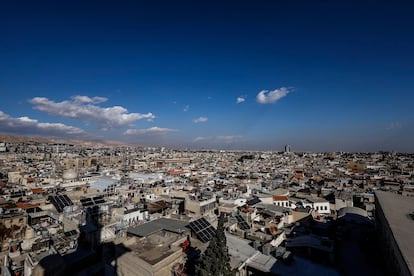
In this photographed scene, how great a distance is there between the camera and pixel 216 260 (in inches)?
447

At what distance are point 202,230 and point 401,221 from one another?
495 inches

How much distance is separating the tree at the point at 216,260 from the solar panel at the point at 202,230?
3.32m

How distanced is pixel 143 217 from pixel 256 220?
11.8 metres

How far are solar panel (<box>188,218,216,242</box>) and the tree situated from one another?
3317mm

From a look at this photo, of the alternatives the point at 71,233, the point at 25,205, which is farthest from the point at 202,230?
the point at 25,205

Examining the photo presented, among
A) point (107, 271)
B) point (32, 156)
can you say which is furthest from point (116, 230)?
point (32, 156)

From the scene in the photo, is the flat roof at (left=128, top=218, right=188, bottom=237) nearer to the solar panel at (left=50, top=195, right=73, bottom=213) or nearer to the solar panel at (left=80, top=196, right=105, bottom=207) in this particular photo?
the solar panel at (left=80, top=196, right=105, bottom=207)

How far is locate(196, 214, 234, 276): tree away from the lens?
1115 centimetres

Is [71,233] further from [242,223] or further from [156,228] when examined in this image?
[242,223]

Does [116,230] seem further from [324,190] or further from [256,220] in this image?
[324,190]

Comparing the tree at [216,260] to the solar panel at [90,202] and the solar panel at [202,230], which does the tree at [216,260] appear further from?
the solar panel at [90,202]

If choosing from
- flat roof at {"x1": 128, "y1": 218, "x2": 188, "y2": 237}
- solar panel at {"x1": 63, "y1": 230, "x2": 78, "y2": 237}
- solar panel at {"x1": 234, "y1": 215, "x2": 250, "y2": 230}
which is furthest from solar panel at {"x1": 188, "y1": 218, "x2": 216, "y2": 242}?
solar panel at {"x1": 63, "y1": 230, "x2": 78, "y2": 237}

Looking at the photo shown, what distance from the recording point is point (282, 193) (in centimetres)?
3678

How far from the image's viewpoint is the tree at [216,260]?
11.2 meters
